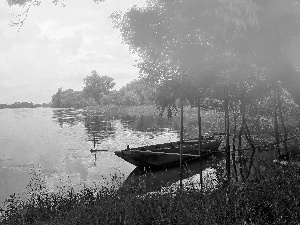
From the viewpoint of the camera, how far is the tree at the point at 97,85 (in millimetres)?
138625

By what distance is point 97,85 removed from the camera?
14062 cm

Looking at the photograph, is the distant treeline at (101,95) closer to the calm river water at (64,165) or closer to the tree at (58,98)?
the tree at (58,98)

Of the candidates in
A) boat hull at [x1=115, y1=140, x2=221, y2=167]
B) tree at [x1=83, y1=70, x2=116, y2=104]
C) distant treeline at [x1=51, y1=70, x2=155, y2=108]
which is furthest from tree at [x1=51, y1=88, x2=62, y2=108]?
boat hull at [x1=115, y1=140, x2=221, y2=167]

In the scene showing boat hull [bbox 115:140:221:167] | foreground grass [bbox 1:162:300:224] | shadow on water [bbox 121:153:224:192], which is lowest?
shadow on water [bbox 121:153:224:192]

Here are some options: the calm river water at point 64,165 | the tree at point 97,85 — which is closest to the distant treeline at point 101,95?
the tree at point 97,85

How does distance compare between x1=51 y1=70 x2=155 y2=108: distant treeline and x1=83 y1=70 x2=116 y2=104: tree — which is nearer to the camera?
x1=51 y1=70 x2=155 y2=108: distant treeline

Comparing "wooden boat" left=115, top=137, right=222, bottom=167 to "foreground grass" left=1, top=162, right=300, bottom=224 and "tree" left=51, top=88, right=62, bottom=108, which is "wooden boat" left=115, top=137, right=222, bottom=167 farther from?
"tree" left=51, top=88, right=62, bottom=108

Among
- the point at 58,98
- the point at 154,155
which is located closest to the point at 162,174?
the point at 154,155

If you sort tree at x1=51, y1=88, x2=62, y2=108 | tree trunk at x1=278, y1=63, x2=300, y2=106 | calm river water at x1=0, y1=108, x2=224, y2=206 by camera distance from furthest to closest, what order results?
1. tree at x1=51, y1=88, x2=62, y2=108
2. calm river water at x1=0, y1=108, x2=224, y2=206
3. tree trunk at x1=278, y1=63, x2=300, y2=106

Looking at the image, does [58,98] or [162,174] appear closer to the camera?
[162,174]

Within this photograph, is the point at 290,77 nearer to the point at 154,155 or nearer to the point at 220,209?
the point at 220,209

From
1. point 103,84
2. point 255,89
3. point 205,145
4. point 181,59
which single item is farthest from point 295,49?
point 103,84

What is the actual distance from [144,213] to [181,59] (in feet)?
16.5

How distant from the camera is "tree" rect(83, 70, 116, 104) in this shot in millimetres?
138625
